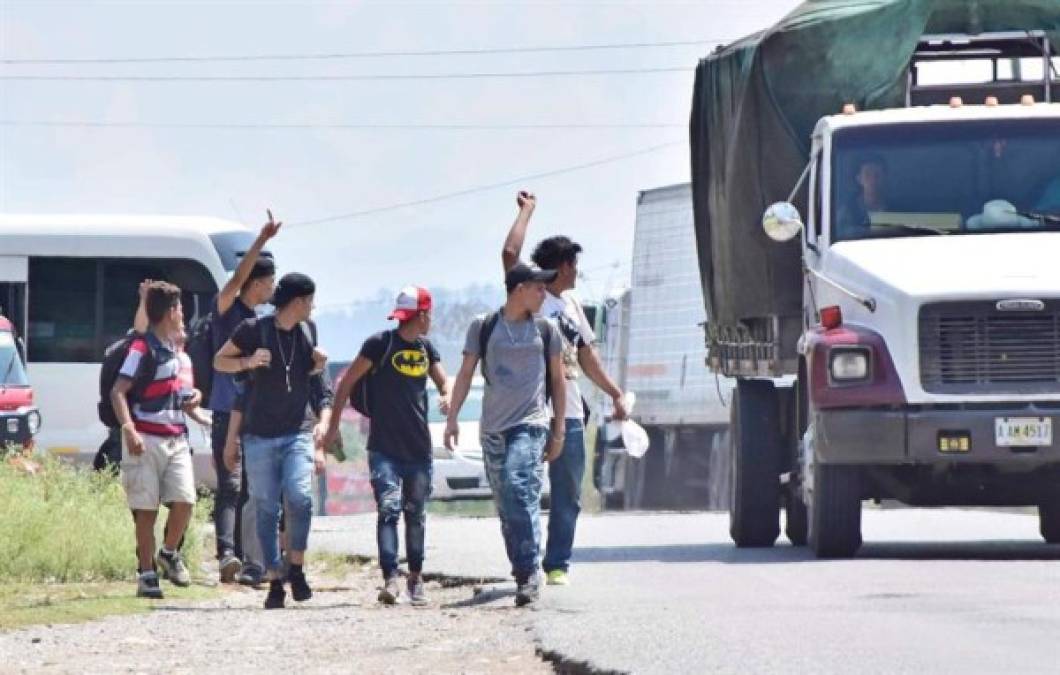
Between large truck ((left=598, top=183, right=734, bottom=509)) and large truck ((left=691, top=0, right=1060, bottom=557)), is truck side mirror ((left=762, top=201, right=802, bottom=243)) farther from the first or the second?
large truck ((left=598, top=183, right=734, bottom=509))

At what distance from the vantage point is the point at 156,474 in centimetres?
1506

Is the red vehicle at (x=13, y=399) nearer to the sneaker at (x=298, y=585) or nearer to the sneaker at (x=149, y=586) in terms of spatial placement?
the sneaker at (x=149, y=586)

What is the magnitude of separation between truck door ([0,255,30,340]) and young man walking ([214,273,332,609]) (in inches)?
674

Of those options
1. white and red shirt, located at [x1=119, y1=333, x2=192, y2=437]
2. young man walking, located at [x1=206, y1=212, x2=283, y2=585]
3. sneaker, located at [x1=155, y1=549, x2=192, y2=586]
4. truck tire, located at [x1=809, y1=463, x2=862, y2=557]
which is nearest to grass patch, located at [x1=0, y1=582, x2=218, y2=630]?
sneaker, located at [x1=155, y1=549, x2=192, y2=586]

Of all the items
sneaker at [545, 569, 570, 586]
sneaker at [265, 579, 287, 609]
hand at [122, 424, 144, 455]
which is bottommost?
sneaker at [265, 579, 287, 609]

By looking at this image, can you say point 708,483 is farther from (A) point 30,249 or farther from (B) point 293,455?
(B) point 293,455

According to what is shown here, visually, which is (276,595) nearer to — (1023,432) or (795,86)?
(1023,432)

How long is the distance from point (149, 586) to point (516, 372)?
249cm

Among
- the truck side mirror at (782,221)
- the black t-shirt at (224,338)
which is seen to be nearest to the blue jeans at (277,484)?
the black t-shirt at (224,338)

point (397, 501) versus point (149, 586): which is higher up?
point (397, 501)

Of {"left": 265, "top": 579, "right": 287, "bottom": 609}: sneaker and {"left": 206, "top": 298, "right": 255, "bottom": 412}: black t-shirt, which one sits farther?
{"left": 206, "top": 298, "right": 255, "bottom": 412}: black t-shirt

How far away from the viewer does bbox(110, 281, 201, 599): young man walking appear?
1491 cm

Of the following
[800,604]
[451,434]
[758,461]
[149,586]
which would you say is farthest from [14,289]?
[800,604]

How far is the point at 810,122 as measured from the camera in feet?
59.3
